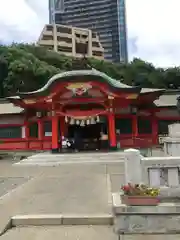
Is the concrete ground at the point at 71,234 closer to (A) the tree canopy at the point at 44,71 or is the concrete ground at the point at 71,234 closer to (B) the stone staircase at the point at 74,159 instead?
(B) the stone staircase at the point at 74,159

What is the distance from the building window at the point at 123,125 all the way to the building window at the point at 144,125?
77 cm

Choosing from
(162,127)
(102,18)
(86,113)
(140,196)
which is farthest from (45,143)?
(102,18)

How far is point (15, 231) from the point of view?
19.6ft

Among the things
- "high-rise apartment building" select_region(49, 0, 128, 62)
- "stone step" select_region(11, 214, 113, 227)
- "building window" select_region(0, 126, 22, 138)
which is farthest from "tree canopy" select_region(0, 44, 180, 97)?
"high-rise apartment building" select_region(49, 0, 128, 62)

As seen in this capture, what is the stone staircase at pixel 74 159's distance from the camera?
18281mm

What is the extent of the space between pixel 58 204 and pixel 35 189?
2.39 metres

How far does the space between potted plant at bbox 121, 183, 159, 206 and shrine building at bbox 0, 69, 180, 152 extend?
15274 mm

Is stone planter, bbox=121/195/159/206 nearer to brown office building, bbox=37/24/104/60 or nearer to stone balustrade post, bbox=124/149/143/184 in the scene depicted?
stone balustrade post, bbox=124/149/143/184

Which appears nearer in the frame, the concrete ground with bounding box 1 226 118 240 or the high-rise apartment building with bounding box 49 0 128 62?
the concrete ground with bounding box 1 226 118 240

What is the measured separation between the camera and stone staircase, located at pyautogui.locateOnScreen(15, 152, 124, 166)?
1828 centimetres

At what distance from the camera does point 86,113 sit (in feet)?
70.2

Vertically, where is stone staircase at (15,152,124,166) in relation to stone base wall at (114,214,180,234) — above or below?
above

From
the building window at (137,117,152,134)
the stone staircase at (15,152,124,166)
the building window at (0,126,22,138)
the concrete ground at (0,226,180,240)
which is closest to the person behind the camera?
the concrete ground at (0,226,180,240)

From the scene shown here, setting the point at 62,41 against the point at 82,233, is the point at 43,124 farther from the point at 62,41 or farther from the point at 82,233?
the point at 62,41
